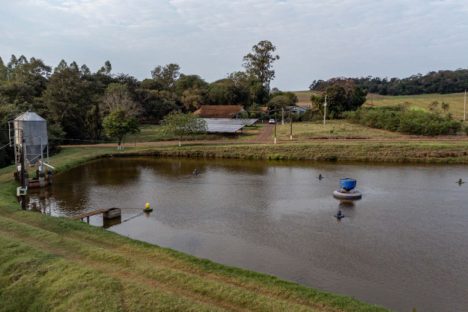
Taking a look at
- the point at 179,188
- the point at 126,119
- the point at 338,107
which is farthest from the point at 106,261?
the point at 338,107

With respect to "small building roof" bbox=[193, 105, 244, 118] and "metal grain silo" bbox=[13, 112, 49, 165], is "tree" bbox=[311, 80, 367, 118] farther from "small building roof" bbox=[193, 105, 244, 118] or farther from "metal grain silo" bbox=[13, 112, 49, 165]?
"metal grain silo" bbox=[13, 112, 49, 165]

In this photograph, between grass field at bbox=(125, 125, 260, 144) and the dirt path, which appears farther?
grass field at bbox=(125, 125, 260, 144)

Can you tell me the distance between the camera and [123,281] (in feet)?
36.9

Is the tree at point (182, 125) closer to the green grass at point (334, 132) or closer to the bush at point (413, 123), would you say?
the green grass at point (334, 132)

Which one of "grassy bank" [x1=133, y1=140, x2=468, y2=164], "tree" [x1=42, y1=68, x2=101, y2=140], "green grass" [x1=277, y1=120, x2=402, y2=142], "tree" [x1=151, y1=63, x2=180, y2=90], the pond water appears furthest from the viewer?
"tree" [x1=151, y1=63, x2=180, y2=90]

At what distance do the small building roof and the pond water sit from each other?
38981 mm

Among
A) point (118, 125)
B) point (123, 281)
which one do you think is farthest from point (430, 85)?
point (123, 281)

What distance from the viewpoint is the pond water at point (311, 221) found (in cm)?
1343

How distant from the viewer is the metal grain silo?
28172mm

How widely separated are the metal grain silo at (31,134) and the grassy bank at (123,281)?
14.8 metres

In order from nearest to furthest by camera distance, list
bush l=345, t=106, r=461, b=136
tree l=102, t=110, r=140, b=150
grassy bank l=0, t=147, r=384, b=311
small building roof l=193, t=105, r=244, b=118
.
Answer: grassy bank l=0, t=147, r=384, b=311, tree l=102, t=110, r=140, b=150, bush l=345, t=106, r=461, b=136, small building roof l=193, t=105, r=244, b=118

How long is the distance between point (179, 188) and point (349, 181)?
460 inches

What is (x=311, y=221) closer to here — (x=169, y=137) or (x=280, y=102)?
(x=169, y=137)

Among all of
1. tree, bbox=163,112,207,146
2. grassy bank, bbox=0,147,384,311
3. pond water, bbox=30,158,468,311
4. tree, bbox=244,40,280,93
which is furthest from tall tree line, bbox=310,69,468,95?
grassy bank, bbox=0,147,384,311
